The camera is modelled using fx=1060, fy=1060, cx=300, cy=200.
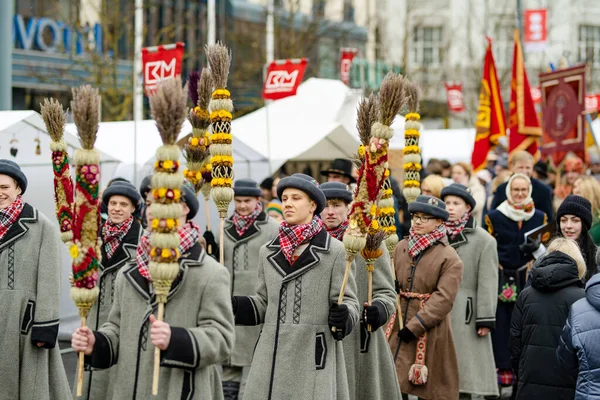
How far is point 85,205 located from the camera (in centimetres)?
504

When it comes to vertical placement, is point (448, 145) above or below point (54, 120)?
above

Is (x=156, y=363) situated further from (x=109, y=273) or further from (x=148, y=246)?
(x=109, y=273)

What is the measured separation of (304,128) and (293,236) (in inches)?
435

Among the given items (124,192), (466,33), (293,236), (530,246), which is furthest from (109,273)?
(466,33)

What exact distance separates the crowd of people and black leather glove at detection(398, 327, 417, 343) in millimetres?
29

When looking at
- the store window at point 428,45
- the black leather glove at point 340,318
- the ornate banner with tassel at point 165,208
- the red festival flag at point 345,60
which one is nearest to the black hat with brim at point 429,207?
the black leather glove at point 340,318

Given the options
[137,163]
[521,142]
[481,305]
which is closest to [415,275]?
[481,305]

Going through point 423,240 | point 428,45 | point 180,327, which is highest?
point 428,45

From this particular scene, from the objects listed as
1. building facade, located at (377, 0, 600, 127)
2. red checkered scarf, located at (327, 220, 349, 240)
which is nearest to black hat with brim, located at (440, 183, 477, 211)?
red checkered scarf, located at (327, 220, 349, 240)

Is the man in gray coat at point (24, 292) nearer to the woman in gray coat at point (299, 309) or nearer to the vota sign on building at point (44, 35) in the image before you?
the woman in gray coat at point (299, 309)

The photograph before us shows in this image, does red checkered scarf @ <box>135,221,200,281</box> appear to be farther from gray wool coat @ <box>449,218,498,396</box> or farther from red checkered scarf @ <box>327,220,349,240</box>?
gray wool coat @ <box>449,218,498,396</box>

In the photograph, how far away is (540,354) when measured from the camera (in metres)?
6.82

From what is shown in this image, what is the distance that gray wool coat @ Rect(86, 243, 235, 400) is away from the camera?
16.6 ft

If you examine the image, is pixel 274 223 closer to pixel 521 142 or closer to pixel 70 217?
pixel 70 217
